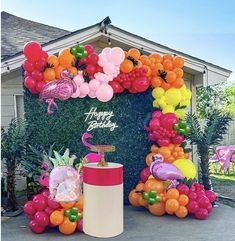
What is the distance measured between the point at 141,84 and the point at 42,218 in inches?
98.3

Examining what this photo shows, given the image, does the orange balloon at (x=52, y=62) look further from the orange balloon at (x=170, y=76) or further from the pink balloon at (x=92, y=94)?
the orange balloon at (x=170, y=76)

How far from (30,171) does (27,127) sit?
754 millimetres

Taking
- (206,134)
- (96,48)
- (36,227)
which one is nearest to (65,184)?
(36,227)

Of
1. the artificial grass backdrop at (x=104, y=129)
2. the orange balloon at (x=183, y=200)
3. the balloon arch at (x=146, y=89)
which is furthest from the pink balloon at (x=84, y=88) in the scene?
the orange balloon at (x=183, y=200)

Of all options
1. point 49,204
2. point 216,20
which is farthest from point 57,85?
point 216,20

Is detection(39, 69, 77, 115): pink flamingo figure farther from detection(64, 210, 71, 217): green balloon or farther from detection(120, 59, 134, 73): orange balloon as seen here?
detection(64, 210, 71, 217): green balloon

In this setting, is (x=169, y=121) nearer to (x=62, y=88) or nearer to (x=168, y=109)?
(x=168, y=109)

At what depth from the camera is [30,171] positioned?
492 centimetres

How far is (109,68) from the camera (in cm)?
481

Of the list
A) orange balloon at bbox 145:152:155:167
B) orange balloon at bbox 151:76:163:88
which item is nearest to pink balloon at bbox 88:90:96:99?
orange balloon at bbox 151:76:163:88

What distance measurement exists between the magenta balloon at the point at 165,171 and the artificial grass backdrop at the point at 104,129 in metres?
0.68

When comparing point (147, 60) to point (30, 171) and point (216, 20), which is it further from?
point (30, 171)

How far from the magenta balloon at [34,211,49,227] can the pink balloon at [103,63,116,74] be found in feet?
7.42

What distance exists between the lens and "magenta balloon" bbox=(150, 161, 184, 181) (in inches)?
189
